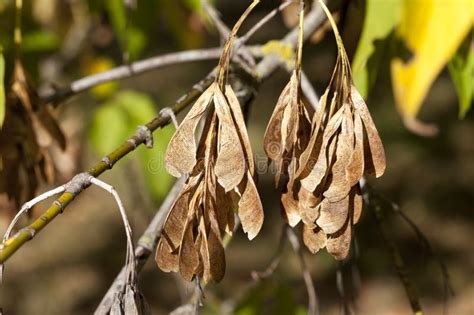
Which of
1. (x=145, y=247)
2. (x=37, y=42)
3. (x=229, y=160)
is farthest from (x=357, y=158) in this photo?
(x=37, y=42)

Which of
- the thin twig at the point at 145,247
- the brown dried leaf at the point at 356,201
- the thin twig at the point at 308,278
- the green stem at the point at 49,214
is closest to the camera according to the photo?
the green stem at the point at 49,214

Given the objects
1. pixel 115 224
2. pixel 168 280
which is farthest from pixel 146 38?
pixel 115 224

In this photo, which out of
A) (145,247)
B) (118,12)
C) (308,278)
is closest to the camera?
(145,247)

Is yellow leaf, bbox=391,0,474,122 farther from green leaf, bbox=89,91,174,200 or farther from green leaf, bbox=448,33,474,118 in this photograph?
green leaf, bbox=89,91,174,200

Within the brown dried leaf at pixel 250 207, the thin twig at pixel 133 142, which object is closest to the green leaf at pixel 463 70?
the thin twig at pixel 133 142

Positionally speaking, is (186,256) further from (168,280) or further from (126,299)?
(168,280)

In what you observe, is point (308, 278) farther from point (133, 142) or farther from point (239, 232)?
point (239, 232)

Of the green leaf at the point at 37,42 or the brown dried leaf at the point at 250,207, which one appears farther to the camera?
the green leaf at the point at 37,42

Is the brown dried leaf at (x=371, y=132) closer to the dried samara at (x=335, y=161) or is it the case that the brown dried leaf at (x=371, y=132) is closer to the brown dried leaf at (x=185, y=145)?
the dried samara at (x=335, y=161)
